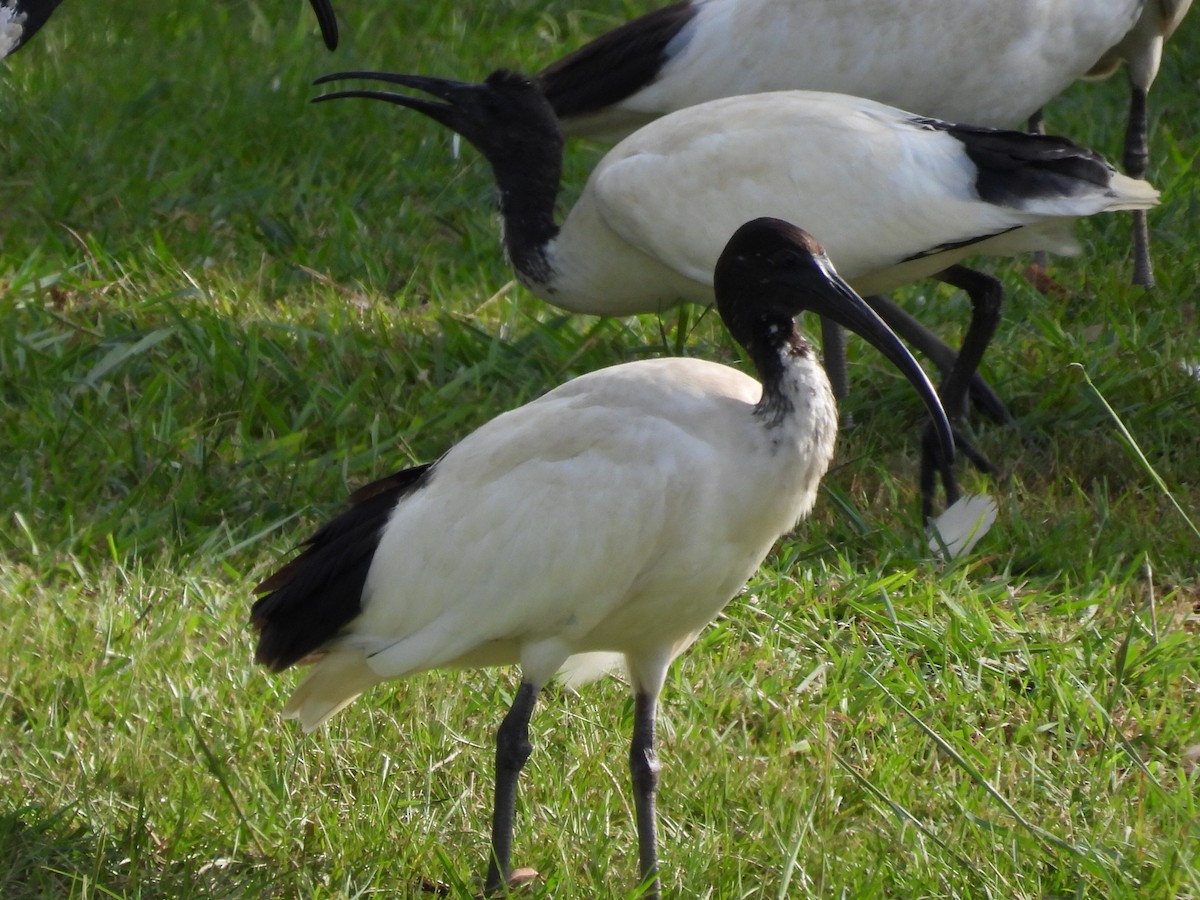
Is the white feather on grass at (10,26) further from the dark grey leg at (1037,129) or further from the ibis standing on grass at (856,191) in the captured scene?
the dark grey leg at (1037,129)

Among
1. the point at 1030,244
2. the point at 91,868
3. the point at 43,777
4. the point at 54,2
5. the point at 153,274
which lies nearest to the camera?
the point at 91,868

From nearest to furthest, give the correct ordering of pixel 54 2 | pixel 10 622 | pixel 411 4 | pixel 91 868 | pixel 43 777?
pixel 91 868
pixel 43 777
pixel 10 622
pixel 54 2
pixel 411 4

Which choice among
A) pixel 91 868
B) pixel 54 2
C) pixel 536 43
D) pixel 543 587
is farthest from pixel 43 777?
pixel 536 43

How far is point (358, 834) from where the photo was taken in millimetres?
2939

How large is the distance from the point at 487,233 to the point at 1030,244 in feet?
6.83

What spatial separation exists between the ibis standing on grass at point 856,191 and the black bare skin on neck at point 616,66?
2.05ft

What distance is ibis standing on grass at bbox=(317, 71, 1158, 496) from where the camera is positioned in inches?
157

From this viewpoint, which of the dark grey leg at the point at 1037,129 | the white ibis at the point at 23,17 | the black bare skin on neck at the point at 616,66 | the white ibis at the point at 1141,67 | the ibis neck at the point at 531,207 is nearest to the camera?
the white ibis at the point at 23,17

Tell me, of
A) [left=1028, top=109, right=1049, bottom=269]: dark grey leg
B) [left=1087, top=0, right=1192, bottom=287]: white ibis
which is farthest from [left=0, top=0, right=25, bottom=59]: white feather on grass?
[left=1087, top=0, right=1192, bottom=287]: white ibis

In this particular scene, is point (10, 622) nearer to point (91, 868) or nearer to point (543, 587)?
point (91, 868)

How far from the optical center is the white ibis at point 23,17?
447 centimetres

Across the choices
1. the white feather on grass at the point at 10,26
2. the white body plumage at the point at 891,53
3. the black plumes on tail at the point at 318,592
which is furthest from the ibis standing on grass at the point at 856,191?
the white feather on grass at the point at 10,26

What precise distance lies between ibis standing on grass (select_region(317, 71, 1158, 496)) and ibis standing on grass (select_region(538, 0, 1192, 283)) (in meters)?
0.48

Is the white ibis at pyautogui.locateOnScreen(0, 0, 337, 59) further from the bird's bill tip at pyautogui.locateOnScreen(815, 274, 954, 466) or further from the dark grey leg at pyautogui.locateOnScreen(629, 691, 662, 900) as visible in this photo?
the dark grey leg at pyautogui.locateOnScreen(629, 691, 662, 900)
